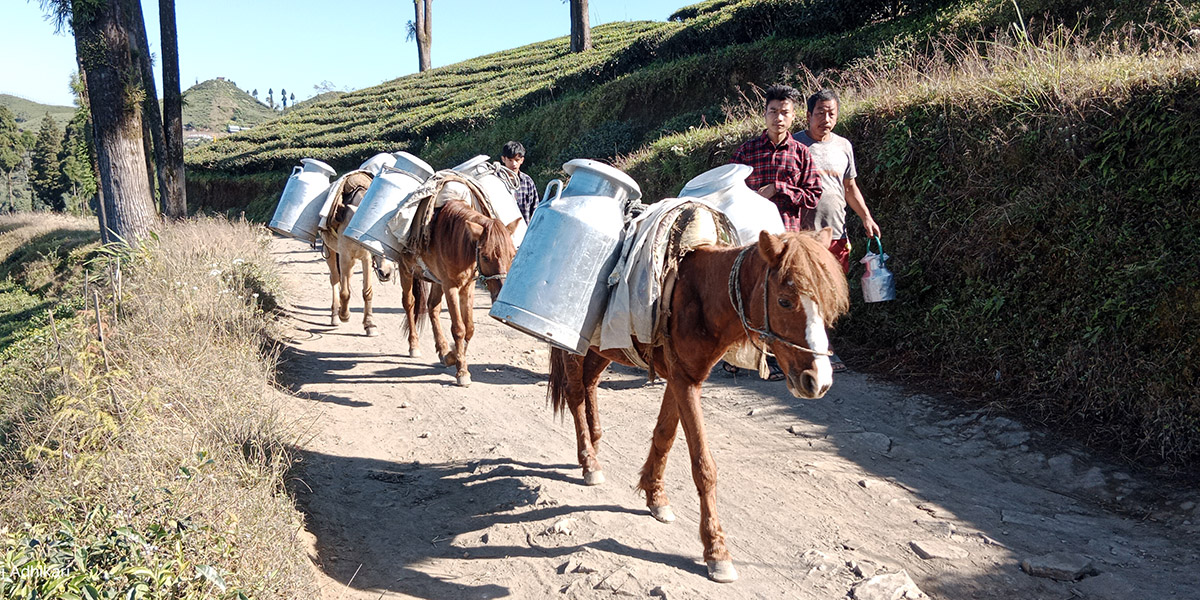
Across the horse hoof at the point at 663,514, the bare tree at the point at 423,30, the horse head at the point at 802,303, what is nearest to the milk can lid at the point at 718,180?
the horse head at the point at 802,303

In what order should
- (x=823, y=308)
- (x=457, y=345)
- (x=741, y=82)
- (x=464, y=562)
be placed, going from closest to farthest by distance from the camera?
(x=823, y=308)
(x=464, y=562)
(x=457, y=345)
(x=741, y=82)

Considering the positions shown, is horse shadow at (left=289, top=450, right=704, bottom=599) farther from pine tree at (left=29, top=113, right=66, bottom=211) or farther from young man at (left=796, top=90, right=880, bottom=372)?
pine tree at (left=29, top=113, right=66, bottom=211)

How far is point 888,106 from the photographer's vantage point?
271 inches

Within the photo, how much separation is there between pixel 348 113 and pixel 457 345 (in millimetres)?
33381

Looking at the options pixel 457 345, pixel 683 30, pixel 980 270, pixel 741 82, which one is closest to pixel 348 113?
pixel 683 30

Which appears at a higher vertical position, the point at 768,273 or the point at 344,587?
the point at 768,273

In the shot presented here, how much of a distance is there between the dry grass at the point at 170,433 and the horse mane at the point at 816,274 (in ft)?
8.38

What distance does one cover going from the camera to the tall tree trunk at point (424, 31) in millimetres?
41312

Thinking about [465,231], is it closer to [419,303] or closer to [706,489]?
[419,303]

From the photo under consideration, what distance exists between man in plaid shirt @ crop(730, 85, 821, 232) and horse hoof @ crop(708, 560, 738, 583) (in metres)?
2.56

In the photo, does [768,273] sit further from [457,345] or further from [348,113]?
[348,113]

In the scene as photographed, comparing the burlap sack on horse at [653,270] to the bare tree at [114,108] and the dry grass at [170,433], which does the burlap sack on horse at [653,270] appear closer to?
the dry grass at [170,433]

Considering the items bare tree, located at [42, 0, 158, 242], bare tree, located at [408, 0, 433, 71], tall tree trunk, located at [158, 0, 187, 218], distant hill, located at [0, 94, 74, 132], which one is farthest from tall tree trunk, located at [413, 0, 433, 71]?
distant hill, located at [0, 94, 74, 132]

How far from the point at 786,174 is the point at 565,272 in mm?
2382
